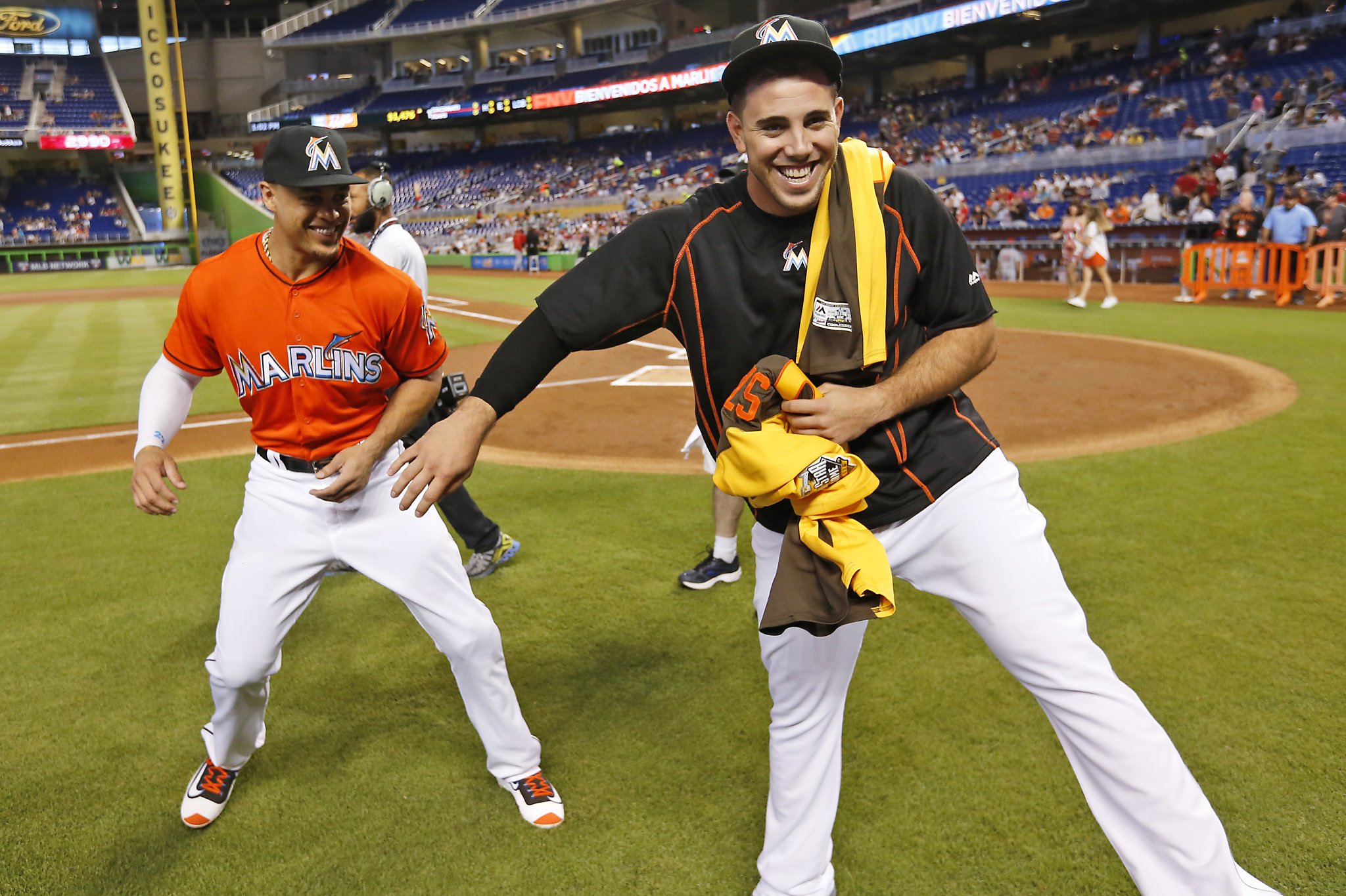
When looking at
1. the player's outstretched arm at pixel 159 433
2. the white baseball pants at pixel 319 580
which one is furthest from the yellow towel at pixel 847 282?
the player's outstretched arm at pixel 159 433

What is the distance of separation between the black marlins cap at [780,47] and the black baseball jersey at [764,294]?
0.33 metres

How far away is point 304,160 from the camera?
9.73 ft

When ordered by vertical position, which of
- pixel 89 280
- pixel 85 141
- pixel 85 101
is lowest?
pixel 89 280

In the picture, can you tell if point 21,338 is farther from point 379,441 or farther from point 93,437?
point 379,441

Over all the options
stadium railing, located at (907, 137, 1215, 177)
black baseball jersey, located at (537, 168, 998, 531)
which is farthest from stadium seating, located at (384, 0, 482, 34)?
black baseball jersey, located at (537, 168, 998, 531)

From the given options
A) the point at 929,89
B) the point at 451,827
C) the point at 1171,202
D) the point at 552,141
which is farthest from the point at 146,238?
the point at 451,827

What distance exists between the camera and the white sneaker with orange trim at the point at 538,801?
306 cm

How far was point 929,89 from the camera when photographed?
37750 millimetres

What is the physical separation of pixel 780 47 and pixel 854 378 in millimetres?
780

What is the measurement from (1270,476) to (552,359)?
5833 mm

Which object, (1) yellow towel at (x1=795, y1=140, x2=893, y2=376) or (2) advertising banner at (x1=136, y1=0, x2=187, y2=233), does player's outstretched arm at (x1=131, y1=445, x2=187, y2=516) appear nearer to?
(1) yellow towel at (x1=795, y1=140, x2=893, y2=376)

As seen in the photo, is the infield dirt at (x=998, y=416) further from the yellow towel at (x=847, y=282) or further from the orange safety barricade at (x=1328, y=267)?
the orange safety barricade at (x=1328, y=267)

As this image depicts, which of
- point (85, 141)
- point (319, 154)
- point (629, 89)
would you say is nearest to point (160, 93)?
point (85, 141)

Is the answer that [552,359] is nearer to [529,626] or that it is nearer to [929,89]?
[529,626]
